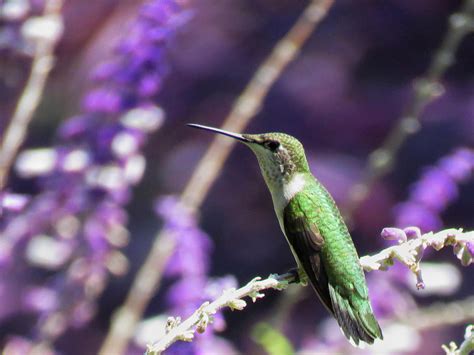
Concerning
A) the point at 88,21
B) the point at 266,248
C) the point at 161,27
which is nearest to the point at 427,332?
the point at 266,248

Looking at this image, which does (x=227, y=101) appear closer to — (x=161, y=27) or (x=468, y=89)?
(x=468, y=89)

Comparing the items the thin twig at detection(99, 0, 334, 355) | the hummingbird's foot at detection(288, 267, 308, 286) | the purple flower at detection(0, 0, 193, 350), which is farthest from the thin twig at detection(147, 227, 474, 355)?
the thin twig at detection(99, 0, 334, 355)

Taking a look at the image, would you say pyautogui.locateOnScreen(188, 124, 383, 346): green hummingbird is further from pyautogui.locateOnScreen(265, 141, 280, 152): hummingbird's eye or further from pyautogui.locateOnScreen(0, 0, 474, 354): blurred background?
pyautogui.locateOnScreen(0, 0, 474, 354): blurred background

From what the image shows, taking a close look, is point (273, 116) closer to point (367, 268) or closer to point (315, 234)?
point (315, 234)

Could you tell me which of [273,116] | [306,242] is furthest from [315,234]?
[273,116]

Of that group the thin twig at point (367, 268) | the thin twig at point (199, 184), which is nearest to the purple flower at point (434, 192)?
the thin twig at point (199, 184)

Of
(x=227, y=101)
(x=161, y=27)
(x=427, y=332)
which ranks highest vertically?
(x=161, y=27)
